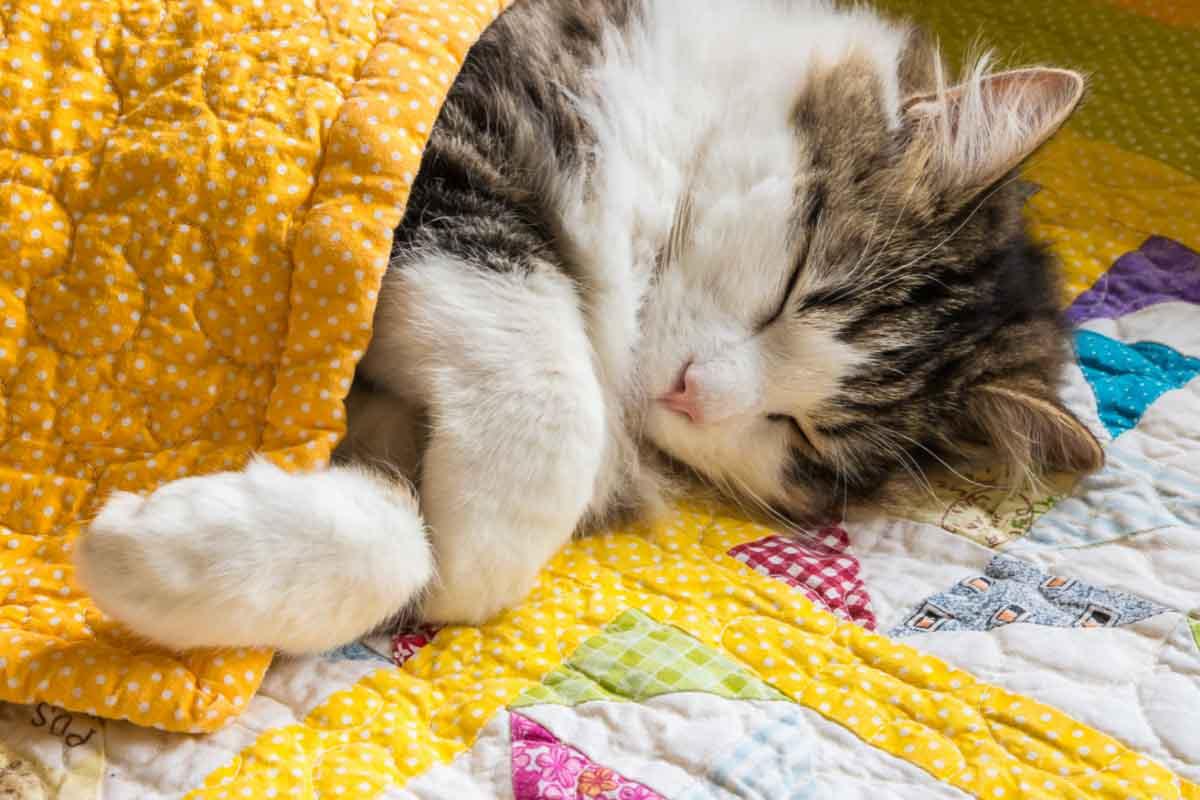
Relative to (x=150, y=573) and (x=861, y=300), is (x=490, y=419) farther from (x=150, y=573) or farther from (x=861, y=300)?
(x=861, y=300)

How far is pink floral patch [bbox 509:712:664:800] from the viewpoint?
3.31ft

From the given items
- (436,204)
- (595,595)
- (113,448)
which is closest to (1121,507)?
(595,595)

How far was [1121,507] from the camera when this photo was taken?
5.09ft

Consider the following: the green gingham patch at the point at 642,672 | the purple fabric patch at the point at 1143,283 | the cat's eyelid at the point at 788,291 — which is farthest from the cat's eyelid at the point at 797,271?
the purple fabric patch at the point at 1143,283

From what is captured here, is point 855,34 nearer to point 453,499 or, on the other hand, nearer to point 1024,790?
point 453,499

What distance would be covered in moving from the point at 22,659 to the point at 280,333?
416 mm

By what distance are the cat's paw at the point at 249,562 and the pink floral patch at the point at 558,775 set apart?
20 cm

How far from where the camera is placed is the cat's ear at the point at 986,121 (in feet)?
5.16

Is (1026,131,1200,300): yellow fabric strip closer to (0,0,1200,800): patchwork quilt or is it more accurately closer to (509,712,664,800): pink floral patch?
(0,0,1200,800): patchwork quilt

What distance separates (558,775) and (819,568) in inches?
21.2

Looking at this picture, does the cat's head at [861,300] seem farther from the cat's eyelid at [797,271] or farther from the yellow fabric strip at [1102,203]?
the yellow fabric strip at [1102,203]

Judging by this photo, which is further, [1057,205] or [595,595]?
[1057,205]

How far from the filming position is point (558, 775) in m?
1.03

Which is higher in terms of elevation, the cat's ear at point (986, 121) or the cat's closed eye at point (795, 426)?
the cat's ear at point (986, 121)
